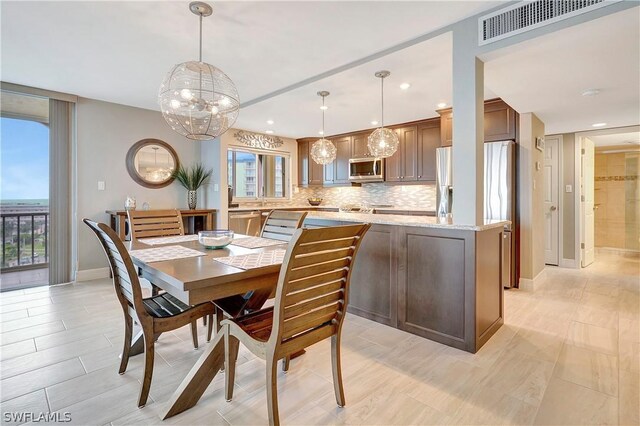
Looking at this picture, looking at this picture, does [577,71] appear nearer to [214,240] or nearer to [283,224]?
[283,224]

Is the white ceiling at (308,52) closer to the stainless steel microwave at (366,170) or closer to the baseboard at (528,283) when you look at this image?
the stainless steel microwave at (366,170)

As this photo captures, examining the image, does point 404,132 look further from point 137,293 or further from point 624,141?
point 137,293

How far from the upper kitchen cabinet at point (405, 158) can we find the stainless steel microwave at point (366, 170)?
0.21 m

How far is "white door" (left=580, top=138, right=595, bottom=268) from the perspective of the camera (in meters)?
4.94

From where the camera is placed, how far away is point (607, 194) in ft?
20.1

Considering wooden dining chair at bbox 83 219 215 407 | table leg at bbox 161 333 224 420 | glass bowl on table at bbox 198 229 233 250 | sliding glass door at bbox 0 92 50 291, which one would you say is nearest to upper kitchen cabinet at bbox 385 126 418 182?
glass bowl on table at bbox 198 229 233 250

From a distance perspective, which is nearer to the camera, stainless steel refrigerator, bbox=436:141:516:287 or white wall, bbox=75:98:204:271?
stainless steel refrigerator, bbox=436:141:516:287

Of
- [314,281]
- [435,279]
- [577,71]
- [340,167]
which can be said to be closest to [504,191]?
[577,71]

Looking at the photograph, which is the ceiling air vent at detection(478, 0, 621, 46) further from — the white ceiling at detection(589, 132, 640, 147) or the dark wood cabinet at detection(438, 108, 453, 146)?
the white ceiling at detection(589, 132, 640, 147)

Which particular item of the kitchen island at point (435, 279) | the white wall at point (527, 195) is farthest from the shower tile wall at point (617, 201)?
the kitchen island at point (435, 279)

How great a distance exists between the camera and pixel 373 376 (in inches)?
75.1

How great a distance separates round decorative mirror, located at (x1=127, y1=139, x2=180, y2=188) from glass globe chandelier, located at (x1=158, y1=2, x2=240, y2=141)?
9.37 feet

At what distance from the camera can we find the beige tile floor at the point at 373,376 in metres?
1.57

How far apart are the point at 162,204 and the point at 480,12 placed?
4.55 meters
